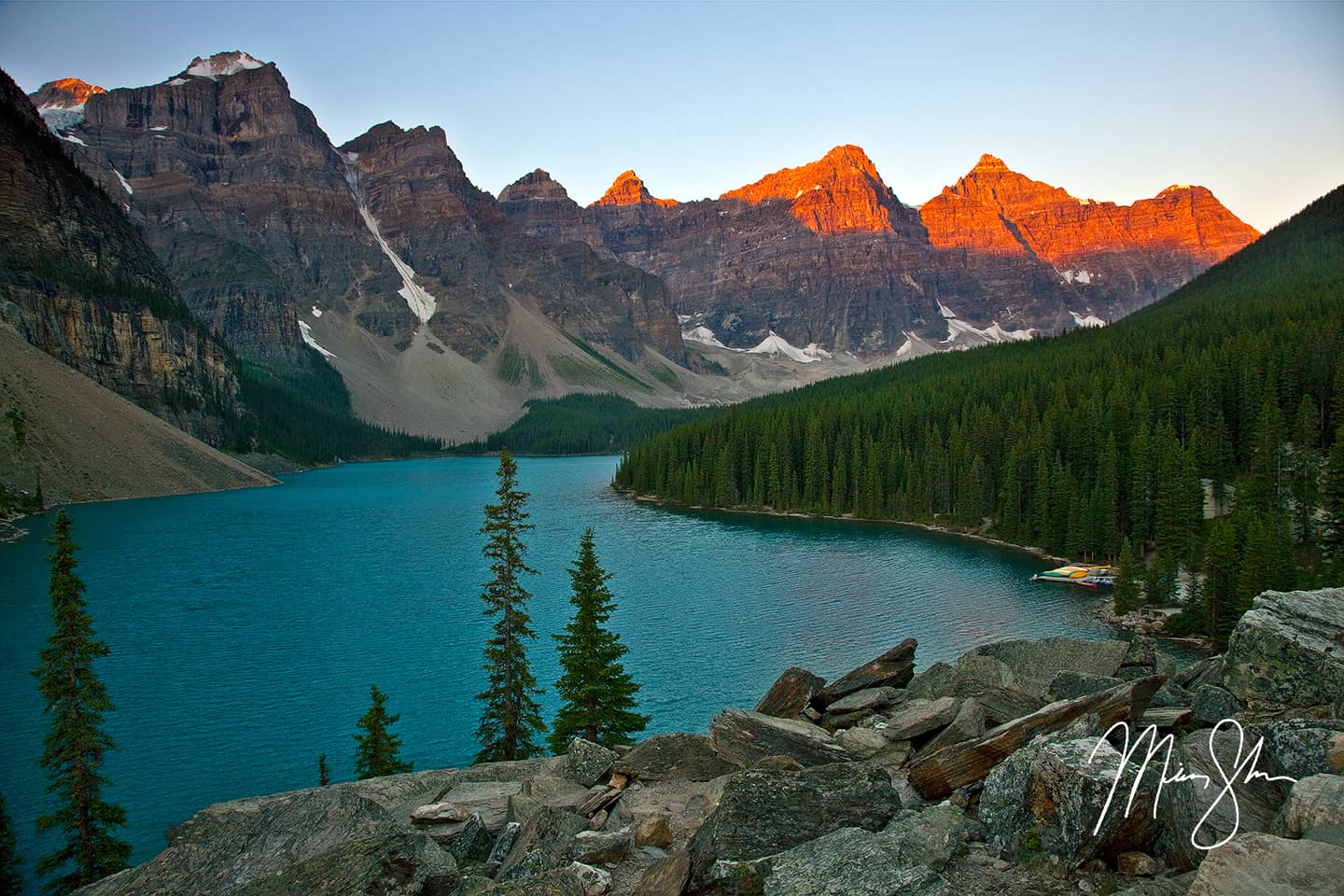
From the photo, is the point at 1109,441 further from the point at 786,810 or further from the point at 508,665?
the point at 786,810

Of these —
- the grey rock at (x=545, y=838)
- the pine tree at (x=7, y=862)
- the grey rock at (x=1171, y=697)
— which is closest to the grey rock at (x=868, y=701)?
the grey rock at (x=1171, y=697)

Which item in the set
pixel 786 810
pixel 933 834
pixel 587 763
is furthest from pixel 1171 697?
pixel 587 763

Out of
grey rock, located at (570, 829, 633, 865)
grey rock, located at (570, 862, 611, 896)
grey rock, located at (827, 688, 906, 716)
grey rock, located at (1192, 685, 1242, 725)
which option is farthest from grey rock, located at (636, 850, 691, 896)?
grey rock, located at (1192, 685, 1242, 725)

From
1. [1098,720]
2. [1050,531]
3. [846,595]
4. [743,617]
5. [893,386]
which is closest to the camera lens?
[1098,720]

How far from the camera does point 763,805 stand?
12.0 metres

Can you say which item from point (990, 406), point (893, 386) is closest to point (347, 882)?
point (990, 406)

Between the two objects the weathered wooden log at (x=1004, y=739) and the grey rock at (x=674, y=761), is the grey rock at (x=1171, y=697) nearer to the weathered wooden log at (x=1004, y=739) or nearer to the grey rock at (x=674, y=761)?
the weathered wooden log at (x=1004, y=739)

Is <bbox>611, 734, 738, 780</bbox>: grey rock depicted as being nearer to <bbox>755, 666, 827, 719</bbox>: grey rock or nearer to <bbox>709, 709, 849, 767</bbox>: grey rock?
<bbox>709, 709, 849, 767</bbox>: grey rock

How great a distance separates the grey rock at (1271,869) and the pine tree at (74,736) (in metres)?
25.9

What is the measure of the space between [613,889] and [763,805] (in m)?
2.57

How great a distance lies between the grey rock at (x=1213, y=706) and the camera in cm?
1351

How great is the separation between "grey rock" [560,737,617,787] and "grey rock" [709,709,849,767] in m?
2.51

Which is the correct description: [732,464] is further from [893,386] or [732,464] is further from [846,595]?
[846,595]

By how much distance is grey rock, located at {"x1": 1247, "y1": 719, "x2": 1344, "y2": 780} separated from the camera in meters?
10.5
